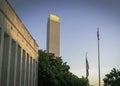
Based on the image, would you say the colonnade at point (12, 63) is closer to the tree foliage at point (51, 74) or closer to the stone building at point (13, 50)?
the stone building at point (13, 50)

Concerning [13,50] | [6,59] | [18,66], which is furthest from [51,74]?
[6,59]

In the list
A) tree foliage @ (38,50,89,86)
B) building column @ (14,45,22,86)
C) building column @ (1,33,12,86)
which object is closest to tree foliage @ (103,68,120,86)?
tree foliage @ (38,50,89,86)

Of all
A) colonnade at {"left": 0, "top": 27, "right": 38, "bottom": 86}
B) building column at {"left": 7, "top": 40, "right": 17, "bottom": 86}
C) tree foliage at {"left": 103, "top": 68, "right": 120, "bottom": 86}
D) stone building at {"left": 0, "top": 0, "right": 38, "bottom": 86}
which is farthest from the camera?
tree foliage at {"left": 103, "top": 68, "right": 120, "bottom": 86}

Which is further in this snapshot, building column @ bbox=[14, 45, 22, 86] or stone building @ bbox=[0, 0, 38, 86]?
building column @ bbox=[14, 45, 22, 86]

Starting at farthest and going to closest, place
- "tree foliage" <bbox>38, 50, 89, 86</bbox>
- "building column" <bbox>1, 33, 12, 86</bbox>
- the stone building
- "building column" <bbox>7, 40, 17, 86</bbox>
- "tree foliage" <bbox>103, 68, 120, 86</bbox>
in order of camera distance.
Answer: "tree foliage" <bbox>103, 68, 120, 86</bbox>, "tree foliage" <bbox>38, 50, 89, 86</bbox>, "building column" <bbox>7, 40, 17, 86</bbox>, "building column" <bbox>1, 33, 12, 86</bbox>, the stone building

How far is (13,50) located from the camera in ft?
113

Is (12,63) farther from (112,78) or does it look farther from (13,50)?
(112,78)

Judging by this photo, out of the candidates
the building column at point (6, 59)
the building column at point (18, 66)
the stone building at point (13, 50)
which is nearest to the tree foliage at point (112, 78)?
the stone building at point (13, 50)

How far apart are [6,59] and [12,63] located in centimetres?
273

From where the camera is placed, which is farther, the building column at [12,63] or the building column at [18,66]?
the building column at [18,66]

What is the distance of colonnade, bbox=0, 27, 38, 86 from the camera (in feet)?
100

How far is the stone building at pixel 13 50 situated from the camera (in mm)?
30283

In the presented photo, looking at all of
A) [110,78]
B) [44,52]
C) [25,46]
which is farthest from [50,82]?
[110,78]

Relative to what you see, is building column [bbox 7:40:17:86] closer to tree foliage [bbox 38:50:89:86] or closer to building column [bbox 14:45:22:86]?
building column [bbox 14:45:22:86]
